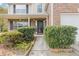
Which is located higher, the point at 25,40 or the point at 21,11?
the point at 21,11

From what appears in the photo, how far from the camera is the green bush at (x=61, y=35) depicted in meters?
6.96

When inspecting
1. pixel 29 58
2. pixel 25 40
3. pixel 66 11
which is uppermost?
pixel 66 11

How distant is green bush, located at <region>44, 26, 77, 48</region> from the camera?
6.96m

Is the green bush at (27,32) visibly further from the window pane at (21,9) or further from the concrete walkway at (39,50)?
the window pane at (21,9)

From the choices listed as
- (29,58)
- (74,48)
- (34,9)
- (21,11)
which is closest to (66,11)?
(74,48)

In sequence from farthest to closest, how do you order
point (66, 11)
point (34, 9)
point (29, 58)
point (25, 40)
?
point (34, 9), point (25, 40), point (66, 11), point (29, 58)

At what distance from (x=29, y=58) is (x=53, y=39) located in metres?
3.53

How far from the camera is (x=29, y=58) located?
364 cm

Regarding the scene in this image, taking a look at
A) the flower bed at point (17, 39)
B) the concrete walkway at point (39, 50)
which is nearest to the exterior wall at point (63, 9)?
the concrete walkway at point (39, 50)

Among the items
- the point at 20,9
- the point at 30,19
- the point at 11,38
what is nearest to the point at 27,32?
the point at 11,38

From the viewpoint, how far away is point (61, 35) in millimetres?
7000

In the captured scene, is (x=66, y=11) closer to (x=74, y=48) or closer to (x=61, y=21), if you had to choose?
(x=61, y=21)

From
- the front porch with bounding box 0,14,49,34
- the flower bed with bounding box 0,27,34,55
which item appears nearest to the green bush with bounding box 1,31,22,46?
the flower bed with bounding box 0,27,34,55

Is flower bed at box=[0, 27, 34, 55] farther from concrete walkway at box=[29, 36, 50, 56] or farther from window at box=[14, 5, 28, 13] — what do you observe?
window at box=[14, 5, 28, 13]
